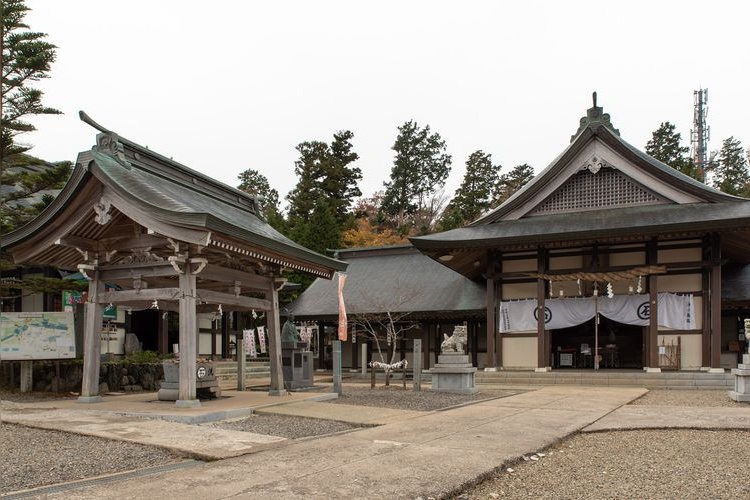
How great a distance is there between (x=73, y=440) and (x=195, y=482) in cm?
330

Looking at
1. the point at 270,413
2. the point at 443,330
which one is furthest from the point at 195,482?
the point at 443,330

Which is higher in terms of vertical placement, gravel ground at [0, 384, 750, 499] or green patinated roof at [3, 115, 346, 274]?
green patinated roof at [3, 115, 346, 274]

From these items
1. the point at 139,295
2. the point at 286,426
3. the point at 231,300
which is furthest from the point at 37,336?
the point at 286,426

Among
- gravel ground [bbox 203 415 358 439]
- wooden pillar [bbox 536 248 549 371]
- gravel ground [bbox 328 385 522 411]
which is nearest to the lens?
gravel ground [bbox 203 415 358 439]

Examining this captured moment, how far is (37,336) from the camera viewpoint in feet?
45.3

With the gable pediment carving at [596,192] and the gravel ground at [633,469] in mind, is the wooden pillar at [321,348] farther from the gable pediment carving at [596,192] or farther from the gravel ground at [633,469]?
the gravel ground at [633,469]

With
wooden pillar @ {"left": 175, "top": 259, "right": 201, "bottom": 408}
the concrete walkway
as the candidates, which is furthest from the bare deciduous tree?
the concrete walkway

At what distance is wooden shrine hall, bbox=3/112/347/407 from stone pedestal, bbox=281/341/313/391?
2402mm

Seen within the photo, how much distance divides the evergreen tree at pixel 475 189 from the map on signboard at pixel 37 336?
3634 cm

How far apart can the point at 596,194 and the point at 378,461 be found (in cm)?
1833

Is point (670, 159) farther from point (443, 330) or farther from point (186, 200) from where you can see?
point (186, 200)

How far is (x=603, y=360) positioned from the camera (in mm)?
24828

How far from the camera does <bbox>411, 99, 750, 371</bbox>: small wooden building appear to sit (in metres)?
19.8

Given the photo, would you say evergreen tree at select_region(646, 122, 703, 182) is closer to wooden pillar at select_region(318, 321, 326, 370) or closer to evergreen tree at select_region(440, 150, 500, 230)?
evergreen tree at select_region(440, 150, 500, 230)
